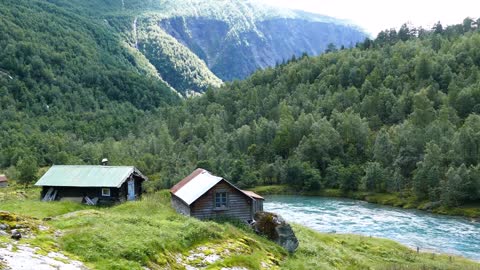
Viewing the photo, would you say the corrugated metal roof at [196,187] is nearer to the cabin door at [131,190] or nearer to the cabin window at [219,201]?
the cabin window at [219,201]

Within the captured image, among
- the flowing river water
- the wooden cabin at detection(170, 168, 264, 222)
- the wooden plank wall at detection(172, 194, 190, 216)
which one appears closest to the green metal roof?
the wooden plank wall at detection(172, 194, 190, 216)

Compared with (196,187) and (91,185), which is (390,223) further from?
(91,185)

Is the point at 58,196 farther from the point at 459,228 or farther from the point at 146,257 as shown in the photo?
the point at 459,228

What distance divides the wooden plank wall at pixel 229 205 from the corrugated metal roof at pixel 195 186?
0.54 metres

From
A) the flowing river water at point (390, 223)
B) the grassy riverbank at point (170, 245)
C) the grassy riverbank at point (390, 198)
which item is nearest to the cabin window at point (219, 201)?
the grassy riverbank at point (170, 245)

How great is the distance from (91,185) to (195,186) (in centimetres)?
1335

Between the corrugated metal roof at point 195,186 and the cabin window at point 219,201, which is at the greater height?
the corrugated metal roof at point 195,186

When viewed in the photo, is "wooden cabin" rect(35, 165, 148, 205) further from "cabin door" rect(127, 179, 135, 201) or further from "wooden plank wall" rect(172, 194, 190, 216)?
"wooden plank wall" rect(172, 194, 190, 216)

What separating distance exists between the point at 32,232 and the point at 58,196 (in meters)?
33.3

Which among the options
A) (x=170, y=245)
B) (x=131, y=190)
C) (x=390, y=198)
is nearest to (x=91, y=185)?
(x=131, y=190)

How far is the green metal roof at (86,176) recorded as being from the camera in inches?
2376

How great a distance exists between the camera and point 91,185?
197 ft

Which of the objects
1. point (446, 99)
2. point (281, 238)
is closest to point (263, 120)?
point (446, 99)

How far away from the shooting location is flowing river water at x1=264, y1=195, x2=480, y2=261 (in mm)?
75819
